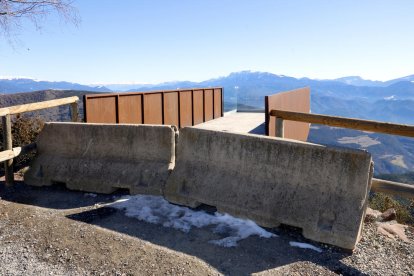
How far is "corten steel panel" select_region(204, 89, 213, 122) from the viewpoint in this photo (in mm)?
16844

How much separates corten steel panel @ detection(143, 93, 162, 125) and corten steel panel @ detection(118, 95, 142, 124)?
12.2 inches

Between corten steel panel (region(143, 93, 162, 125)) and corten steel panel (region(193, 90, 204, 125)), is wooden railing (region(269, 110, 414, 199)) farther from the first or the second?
corten steel panel (region(193, 90, 204, 125))

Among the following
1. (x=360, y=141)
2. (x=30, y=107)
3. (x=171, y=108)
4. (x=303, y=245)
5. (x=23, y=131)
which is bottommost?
(x=360, y=141)

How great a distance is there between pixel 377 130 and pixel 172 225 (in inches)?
139

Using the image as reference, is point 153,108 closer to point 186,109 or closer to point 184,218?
point 186,109

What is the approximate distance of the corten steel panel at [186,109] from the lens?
45.3ft

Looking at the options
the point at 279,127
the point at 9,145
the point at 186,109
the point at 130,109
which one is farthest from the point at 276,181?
the point at 186,109

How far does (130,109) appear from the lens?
404 inches

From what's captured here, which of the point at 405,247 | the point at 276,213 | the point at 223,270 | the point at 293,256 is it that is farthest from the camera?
the point at 276,213

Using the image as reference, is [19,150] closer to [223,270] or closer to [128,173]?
[128,173]

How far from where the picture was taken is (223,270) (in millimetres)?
4070

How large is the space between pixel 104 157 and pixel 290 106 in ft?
23.4

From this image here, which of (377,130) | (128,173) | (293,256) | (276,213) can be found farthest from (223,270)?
(377,130)

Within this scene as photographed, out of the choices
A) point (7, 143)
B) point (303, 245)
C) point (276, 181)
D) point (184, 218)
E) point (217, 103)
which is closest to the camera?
point (303, 245)
